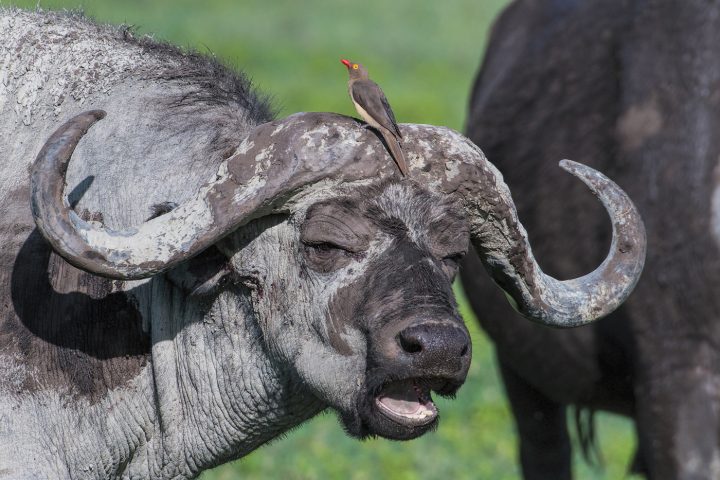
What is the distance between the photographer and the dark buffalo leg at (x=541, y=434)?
930 centimetres

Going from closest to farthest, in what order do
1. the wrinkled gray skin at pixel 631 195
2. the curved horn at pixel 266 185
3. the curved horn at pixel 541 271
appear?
1. the curved horn at pixel 266 185
2. the curved horn at pixel 541 271
3. the wrinkled gray skin at pixel 631 195

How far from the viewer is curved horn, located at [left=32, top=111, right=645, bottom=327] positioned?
427 cm

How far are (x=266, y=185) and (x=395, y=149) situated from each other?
471mm

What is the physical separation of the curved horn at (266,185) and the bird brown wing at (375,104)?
8 centimetres

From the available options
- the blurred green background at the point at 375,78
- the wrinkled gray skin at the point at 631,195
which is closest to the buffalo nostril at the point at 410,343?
the blurred green background at the point at 375,78

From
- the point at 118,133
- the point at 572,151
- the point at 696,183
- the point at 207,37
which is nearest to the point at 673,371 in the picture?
the point at 696,183

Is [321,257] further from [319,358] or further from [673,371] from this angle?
[673,371]

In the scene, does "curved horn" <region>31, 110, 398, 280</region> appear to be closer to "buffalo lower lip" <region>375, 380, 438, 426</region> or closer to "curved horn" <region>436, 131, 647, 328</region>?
"curved horn" <region>436, 131, 647, 328</region>

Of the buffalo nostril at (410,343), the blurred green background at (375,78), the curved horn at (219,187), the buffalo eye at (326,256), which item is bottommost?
the blurred green background at (375,78)

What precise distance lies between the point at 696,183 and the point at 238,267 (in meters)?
3.42

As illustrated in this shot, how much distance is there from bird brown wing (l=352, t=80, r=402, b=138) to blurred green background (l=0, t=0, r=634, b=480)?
1105mm

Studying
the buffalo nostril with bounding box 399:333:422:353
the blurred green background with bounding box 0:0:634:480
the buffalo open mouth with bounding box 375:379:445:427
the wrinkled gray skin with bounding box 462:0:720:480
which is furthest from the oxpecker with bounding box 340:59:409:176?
the wrinkled gray skin with bounding box 462:0:720:480

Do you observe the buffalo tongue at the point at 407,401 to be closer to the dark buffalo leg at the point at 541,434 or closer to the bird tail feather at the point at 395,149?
the bird tail feather at the point at 395,149

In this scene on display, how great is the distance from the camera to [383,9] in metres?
37.0
